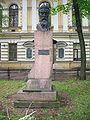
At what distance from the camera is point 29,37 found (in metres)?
35.0

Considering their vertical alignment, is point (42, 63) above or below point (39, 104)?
above

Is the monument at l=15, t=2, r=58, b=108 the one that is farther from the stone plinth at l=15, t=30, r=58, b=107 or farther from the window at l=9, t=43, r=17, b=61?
the window at l=9, t=43, r=17, b=61

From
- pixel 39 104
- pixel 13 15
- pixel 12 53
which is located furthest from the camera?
pixel 13 15

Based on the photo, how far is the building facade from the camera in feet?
114

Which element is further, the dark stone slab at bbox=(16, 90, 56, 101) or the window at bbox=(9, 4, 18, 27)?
the window at bbox=(9, 4, 18, 27)

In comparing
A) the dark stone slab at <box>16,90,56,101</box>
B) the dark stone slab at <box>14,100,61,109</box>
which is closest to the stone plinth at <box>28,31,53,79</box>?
the dark stone slab at <box>16,90,56,101</box>

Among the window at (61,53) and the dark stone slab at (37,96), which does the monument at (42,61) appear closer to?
the dark stone slab at (37,96)

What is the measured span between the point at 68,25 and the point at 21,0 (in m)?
6.17

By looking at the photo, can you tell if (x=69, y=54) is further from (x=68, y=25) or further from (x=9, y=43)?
(x=9, y=43)

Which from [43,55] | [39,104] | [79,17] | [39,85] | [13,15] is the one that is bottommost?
[39,104]

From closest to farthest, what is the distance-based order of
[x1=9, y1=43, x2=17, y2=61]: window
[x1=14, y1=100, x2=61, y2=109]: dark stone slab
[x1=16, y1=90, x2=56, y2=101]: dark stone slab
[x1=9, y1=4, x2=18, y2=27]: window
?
[x1=14, y1=100, x2=61, y2=109]: dark stone slab → [x1=16, y1=90, x2=56, y2=101]: dark stone slab → [x1=9, y1=43, x2=17, y2=61]: window → [x1=9, y1=4, x2=18, y2=27]: window

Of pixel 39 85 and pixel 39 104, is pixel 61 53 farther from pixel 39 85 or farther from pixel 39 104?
pixel 39 104

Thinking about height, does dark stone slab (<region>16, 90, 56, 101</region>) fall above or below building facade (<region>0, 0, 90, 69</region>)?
below

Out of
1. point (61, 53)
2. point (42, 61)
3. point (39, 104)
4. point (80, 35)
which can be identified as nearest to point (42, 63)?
point (42, 61)
